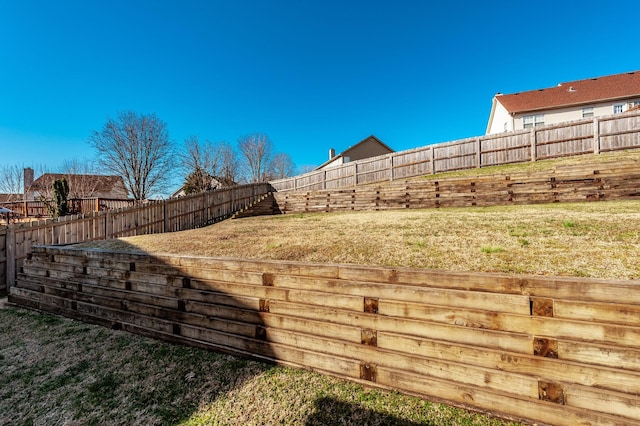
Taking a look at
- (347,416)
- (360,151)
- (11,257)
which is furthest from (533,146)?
(360,151)

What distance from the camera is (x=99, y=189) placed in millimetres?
33812

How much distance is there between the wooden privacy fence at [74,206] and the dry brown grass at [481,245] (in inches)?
547

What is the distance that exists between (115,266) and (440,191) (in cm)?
862

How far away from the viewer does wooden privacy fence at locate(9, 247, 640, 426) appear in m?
1.85

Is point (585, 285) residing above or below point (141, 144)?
below

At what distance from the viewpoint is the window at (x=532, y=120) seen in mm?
20472

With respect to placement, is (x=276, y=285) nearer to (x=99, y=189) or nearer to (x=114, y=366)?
(x=114, y=366)

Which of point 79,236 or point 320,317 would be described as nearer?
point 320,317

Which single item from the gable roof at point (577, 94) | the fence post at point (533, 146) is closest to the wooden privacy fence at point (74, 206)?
the fence post at point (533, 146)

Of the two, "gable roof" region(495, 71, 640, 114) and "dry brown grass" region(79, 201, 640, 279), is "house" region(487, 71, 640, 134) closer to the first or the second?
"gable roof" region(495, 71, 640, 114)

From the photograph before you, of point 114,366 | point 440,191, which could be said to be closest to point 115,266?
point 114,366

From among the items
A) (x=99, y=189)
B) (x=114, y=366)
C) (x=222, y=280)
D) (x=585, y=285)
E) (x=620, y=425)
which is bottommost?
(x=114, y=366)

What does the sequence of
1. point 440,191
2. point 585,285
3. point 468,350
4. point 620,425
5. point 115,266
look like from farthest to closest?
point 440,191 → point 115,266 → point 468,350 → point 585,285 → point 620,425

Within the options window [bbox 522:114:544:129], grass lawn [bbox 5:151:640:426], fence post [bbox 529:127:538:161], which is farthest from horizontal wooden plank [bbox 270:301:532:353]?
window [bbox 522:114:544:129]
